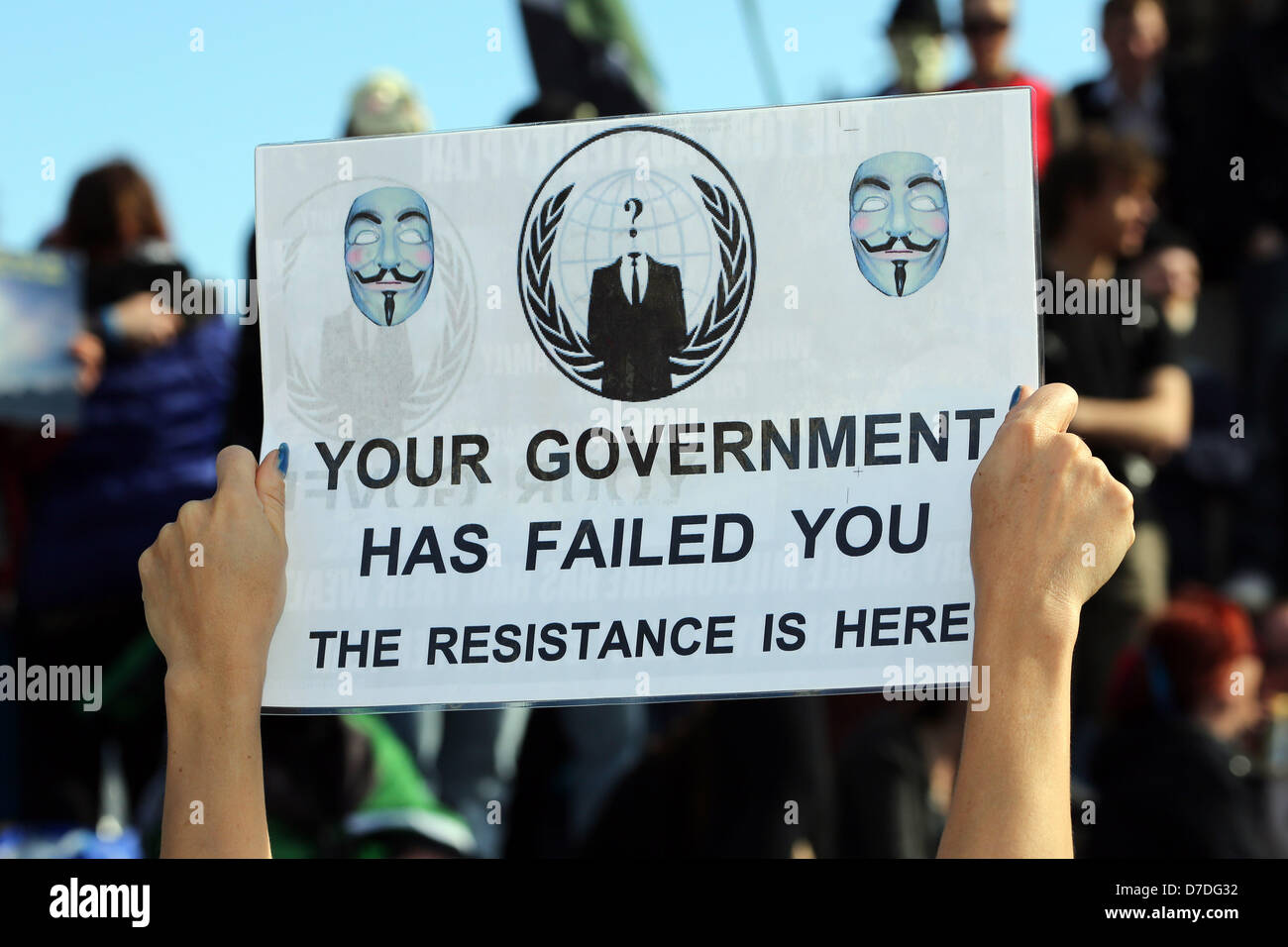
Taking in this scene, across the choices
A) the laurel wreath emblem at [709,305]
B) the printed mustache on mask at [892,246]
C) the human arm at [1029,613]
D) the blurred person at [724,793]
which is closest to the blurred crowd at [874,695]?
the blurred person at [724,793]

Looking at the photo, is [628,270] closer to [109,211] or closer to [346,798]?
[346,798]

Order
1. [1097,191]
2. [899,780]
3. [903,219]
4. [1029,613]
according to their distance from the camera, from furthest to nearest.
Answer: [1097,191] → [899,780] → [903,219] → [1029,613]

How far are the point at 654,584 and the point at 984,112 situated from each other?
841mm

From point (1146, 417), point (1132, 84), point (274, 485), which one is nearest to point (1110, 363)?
point (1146, 417)

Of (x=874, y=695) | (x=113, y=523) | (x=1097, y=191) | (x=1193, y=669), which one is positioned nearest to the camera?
(x=1193, y=669)

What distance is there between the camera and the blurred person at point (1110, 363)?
155 inches

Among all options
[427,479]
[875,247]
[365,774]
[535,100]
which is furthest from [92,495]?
A: [875,247]

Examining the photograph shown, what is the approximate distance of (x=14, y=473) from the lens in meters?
4.29

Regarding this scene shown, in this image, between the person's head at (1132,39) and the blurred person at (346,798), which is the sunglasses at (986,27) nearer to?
the person's head at (1132,39)

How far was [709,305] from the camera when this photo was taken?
2279mm

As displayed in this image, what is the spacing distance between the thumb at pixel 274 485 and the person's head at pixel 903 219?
93cm

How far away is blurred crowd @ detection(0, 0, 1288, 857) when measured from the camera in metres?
3.46

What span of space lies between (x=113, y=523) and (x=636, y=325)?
2.13 metres

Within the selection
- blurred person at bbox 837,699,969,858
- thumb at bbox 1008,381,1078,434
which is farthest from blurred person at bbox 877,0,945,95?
thumb at bbox 1008,381,1078,434
